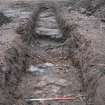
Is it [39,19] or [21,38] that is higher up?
[21,38]

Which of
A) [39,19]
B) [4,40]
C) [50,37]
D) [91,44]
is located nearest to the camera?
[91,44]

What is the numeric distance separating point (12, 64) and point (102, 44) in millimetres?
3023

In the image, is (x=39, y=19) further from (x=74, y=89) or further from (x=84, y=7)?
(x=74, y=89)

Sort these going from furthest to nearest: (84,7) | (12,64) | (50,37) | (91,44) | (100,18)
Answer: (84,7) → (100,18) → (50,37) → (91,44) → (12,64)

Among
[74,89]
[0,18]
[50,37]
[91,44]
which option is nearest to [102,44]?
[91,44]

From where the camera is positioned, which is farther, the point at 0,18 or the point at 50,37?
the point at 0,18

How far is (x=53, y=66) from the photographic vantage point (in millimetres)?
10492

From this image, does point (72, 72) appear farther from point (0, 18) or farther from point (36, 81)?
point (0, 18)

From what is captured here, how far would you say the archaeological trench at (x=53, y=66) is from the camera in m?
7.42

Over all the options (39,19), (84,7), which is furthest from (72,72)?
(84,7)

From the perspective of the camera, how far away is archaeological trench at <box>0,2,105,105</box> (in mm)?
7422

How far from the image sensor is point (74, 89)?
28.2 ft

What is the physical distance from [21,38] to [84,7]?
8.56 metres

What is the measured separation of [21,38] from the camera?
10.9m
